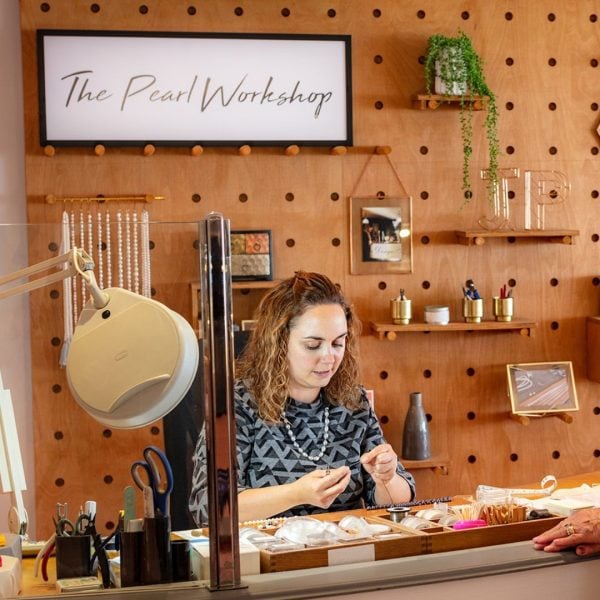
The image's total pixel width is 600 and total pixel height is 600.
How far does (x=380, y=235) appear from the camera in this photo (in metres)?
4.52

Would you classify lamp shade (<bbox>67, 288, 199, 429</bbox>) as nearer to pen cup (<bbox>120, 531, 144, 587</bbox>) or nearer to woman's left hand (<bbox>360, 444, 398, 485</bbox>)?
pen cup (<bbox>120, 531, 144, 587</bbox>)

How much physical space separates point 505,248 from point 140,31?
1.86 m

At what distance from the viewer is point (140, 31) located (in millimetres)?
4234

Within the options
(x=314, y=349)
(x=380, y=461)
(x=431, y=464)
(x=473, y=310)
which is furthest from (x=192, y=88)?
(x=380, y=461)

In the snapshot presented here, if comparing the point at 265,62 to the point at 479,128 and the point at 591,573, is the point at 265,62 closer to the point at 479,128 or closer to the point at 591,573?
the point at 479,128

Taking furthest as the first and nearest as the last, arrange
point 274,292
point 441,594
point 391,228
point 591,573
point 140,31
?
point 391,228, point 140,31, point 274,292, point 591,573, point 441,594

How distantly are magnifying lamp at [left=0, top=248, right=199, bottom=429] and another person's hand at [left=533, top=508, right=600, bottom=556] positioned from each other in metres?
0.80

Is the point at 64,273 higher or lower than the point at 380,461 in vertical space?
higher

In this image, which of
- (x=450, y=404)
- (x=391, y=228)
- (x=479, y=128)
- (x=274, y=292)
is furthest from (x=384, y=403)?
(x=274, y=292)

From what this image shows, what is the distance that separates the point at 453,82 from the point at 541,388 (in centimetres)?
141

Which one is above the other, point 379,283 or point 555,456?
point 379,283

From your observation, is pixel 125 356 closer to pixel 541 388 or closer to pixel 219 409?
pixel 219 409

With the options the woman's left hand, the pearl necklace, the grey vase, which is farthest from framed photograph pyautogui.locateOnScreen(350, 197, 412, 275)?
the woman's left hand

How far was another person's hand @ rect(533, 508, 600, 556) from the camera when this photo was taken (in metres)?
1.98
